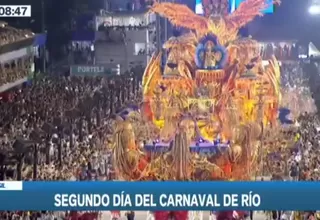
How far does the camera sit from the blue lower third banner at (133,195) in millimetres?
3584

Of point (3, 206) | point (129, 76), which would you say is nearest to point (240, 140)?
point (129, 76)

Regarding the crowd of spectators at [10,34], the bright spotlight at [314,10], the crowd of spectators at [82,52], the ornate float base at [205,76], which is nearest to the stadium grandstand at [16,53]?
the crowd of spectators at [10,34]

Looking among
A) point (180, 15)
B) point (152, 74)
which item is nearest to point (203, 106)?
point (152, 74)

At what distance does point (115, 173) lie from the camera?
3.68 meters

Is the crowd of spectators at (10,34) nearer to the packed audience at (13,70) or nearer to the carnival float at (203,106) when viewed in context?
the packed audience at (13,70)

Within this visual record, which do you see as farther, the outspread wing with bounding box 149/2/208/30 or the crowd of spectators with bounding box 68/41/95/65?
the crowd of spectators with bounding box 68/41/95/65

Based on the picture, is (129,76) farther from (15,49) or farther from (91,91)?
(15,49)

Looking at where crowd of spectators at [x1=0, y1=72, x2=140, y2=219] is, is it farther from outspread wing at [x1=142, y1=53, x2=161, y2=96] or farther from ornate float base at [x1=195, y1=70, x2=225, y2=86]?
ornate float base at [x1=195, y1=70, x2=225, y2=86]

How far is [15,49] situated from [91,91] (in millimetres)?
443

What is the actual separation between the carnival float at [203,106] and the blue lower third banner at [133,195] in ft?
0.23
